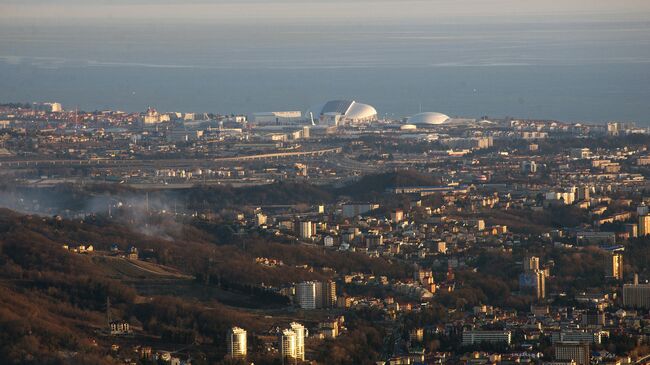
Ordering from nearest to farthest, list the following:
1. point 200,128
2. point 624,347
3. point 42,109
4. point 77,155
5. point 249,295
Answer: point 624,347
point 249,295
point 77,155
point 200,128
point 42,109

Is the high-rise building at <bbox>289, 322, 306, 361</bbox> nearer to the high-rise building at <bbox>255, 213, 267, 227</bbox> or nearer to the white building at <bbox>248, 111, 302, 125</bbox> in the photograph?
the high-rise building at <bbox>255, 213, 267, 227</bbox>

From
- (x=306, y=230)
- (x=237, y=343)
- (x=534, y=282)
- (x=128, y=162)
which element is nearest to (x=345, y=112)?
(x=128, y=162)

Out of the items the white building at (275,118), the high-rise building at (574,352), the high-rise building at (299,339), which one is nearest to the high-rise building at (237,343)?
the high-rise building at (299,339)

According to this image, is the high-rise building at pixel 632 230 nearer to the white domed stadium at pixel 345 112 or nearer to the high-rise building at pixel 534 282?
the high-rise building at pixel 534 282

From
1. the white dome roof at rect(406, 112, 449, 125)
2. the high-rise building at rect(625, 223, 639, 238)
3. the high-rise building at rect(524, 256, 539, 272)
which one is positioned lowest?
the high-rise building at rect(524, 256, 539, 272)

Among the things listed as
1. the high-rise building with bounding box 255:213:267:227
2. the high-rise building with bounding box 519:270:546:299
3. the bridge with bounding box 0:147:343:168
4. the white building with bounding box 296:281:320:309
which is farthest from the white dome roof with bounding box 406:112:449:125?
the white building with bounding box 296:281:320:309

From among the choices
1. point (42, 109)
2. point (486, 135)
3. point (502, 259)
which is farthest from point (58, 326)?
point (42, 109)

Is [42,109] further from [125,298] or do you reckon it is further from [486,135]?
[125,298]
